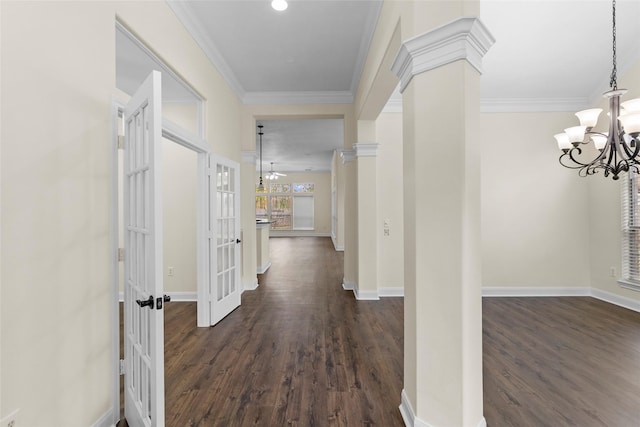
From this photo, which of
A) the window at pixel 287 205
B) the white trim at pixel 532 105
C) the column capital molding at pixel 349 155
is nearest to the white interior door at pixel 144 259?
the column capital molding at pixel 349 155

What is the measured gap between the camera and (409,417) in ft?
5.79

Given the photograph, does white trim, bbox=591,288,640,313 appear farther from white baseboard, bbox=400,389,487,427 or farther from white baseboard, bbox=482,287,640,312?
white baseboard, bbox=400,389,487,427

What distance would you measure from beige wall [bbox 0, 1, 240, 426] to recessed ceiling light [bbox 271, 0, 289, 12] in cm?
123

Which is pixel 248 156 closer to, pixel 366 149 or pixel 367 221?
pixel 366 149

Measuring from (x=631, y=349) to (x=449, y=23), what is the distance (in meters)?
3.46

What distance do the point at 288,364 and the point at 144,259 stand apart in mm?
1546

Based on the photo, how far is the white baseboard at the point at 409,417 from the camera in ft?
5.38

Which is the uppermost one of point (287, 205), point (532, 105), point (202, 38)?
point (202, 38)

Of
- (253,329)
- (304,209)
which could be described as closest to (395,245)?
(253,329)

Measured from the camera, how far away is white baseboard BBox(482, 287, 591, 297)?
14.5 feet

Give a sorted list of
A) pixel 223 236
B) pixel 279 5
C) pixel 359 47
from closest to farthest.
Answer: pixel 279 5, pixel 359 47, pixel 223 236

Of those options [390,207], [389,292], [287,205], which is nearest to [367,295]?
[389,292]

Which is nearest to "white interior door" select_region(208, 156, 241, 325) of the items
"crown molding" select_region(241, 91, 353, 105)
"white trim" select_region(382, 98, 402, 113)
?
"crown molding" select_region(241, 91, 353, 105)

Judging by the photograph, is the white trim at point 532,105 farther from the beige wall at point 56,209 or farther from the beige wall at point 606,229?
the beige wall at point 56,209
